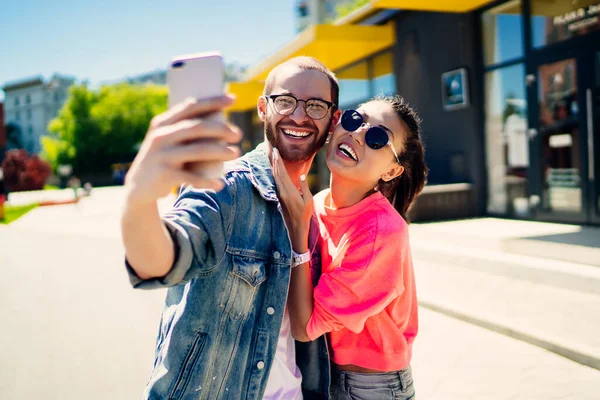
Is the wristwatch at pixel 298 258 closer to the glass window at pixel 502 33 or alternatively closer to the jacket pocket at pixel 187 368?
the jacket pocket at pixel 187 368

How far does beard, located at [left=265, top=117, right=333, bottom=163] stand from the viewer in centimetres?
166

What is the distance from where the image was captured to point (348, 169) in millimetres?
1792

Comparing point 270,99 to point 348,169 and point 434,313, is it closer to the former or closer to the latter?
point 348,169

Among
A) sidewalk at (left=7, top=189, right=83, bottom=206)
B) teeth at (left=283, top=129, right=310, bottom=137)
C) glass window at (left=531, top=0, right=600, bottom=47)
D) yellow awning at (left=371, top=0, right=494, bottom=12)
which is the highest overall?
yellow awning at (left=371, top=0, right=494, bottom=12)

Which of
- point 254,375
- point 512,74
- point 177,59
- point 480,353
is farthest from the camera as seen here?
point 512,74

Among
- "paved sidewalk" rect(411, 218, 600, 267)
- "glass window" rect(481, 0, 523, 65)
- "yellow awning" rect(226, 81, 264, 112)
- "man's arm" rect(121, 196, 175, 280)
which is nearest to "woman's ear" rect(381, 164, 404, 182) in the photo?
"man's arm" rect(121, 196, 175, 280)

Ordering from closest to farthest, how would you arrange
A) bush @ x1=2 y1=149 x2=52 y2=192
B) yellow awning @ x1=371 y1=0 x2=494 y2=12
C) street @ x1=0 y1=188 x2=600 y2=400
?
street @ x1=0 y1=188 x2=600 y2=400 < yellow awning @ x1=371 y1=0 x2=494 y2=12 < bush @ x1=2 y1=149 x2=52 y2=192

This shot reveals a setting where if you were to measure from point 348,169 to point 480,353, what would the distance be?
9.83ft

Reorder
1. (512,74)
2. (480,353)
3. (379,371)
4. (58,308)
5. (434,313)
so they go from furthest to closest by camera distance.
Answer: (512,74)
(58,308)
(434,313)
(480,353)
(379,371)

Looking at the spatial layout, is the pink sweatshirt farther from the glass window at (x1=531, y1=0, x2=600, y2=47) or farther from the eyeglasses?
the glass window at (x1=531, y1=0, x2=600, y2=47)

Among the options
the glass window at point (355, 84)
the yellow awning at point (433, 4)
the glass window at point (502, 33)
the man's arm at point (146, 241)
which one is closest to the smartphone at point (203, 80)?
the man's arm at point (146, 241)

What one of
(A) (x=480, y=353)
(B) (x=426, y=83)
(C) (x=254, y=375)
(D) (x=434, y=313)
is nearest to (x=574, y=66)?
(B) (x=426, y=83)

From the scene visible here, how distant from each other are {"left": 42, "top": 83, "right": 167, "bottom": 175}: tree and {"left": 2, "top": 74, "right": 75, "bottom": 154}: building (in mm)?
33892

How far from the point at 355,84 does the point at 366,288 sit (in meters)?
14.5
